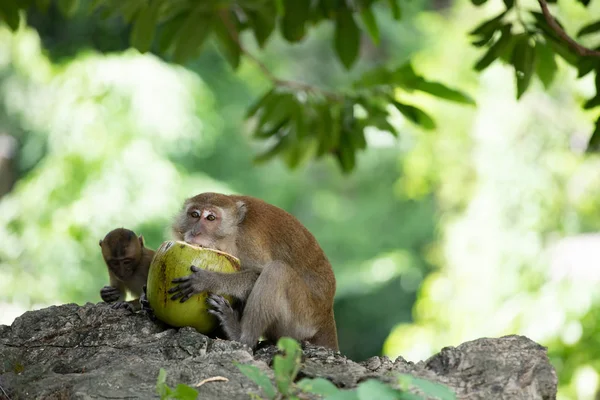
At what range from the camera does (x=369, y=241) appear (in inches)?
695

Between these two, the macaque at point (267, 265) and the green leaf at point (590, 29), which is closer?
the macaque at point (267, 265)

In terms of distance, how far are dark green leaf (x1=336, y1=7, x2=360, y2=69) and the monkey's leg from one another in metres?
1.41

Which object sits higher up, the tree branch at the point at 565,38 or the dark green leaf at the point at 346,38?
the dark green leaf at the point at 346,38

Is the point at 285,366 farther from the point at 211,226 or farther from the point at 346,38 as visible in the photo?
the point at 346,38

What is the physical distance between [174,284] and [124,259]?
139 cm

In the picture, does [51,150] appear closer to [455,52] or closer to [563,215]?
[455,52]

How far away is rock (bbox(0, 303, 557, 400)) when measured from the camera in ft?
9.56

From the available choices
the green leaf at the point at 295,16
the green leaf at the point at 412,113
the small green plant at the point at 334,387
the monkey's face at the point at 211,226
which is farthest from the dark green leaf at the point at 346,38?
the small green plant at the point at 334,387

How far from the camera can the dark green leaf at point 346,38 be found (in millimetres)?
4898

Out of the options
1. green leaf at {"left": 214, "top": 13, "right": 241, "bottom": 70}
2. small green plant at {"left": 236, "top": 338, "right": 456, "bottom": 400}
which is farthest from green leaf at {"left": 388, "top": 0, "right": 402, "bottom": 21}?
small green plant at {"left": 236, "top": 338, "right": 456, "bottom": 400}

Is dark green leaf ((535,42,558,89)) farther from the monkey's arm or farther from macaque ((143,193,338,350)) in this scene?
the monkey's arm

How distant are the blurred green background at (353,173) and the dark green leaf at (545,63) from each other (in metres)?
3.79

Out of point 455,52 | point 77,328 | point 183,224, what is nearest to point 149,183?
point 455,52

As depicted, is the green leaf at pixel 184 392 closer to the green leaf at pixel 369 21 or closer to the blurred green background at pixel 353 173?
the green leaf at pixel 369 21
